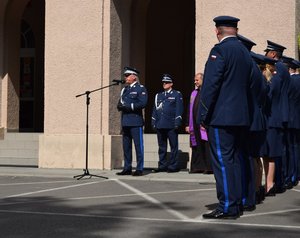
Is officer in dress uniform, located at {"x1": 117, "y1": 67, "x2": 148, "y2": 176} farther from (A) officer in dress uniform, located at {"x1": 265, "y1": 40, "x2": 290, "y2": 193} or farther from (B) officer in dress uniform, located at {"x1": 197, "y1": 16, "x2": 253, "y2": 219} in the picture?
(B) officer in dress uniform, located at {"x1": 197, "y1": 16, "x2": 253, "y2": 219}

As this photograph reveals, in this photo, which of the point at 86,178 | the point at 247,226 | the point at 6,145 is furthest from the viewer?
the point at 6,145

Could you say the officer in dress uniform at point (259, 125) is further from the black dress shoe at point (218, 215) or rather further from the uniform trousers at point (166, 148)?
the uniform trousers at point (166, 148)

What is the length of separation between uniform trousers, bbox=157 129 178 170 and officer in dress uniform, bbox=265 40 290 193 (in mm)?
3284

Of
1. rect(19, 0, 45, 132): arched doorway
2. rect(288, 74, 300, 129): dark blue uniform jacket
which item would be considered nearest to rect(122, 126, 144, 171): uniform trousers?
rect(288, 74, 300, 129): dark blue uniform jacket

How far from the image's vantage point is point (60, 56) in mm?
12695

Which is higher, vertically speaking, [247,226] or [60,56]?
[60,56]

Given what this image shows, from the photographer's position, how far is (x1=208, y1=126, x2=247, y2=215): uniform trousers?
20.0 ft

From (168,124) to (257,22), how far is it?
265cm

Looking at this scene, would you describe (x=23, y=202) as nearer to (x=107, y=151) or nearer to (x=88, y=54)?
(x=107, y=151)

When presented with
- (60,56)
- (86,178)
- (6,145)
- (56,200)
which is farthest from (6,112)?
(56,200)

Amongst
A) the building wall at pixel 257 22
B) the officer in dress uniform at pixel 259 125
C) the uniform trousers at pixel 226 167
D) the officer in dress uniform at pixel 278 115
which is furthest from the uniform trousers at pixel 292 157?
the uniform trousers at pixel 226 167

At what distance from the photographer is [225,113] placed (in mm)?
6121

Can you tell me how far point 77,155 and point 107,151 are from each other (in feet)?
2.29

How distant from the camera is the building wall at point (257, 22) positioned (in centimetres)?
1128
